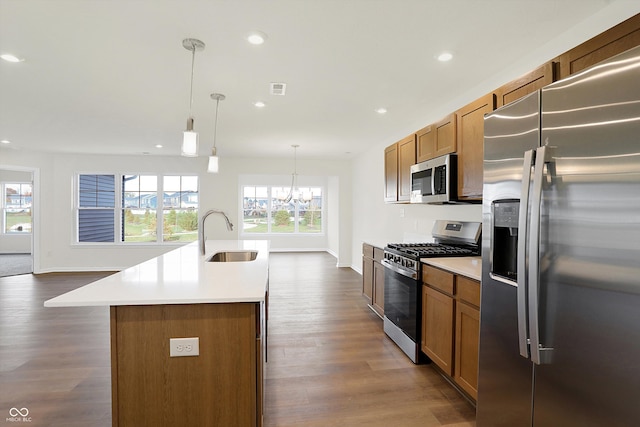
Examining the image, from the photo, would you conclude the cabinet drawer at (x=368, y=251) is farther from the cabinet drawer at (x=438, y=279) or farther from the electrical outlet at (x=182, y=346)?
the electrical outlet at (x=182, y=346)

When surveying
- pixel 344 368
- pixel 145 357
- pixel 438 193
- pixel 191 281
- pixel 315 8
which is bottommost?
pixel 344 368

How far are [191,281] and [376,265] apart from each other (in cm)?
251

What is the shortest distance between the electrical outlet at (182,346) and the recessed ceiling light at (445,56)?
101 inches

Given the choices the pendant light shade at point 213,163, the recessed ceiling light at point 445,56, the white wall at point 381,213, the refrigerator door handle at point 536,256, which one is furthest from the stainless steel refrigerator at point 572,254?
the pendant light shade at point 213,163

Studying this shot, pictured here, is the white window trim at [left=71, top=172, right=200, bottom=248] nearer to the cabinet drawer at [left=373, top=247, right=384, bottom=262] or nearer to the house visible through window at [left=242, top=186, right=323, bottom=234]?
the house visible through window at [left=242, top=186, right=323, bottom=234]

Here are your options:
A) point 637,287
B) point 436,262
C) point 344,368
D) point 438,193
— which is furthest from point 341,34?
point 344,368

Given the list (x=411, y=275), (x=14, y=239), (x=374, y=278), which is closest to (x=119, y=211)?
(x=14, y=239)

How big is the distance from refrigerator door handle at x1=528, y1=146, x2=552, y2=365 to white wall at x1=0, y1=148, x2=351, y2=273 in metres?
6.07

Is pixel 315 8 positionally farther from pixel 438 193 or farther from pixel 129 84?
pixel 129 84

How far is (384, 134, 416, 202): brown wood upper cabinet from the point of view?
3.63 meters

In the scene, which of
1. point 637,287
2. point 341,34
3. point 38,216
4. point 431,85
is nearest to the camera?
point 637,287

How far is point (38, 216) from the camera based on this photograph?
675 cm

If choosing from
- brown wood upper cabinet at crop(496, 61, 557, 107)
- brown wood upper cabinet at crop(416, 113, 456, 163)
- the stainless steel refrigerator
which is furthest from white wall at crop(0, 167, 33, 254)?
the stainless steel refrigerator

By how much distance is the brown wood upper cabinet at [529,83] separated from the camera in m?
1.83
